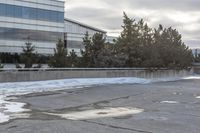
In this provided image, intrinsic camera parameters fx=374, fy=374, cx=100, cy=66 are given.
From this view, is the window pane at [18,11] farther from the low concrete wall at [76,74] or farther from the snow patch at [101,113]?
the snow patch at [101,113]

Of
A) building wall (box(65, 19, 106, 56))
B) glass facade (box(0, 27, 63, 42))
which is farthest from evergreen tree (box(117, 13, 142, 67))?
building wall (box(65, 19, 106, 56))

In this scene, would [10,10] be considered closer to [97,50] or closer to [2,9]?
[2,9]

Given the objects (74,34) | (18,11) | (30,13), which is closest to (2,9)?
(18,11)

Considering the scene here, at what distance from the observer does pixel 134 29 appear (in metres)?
45.1

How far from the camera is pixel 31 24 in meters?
70.6

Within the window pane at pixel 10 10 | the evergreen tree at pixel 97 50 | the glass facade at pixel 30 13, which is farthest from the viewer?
the window pane at pixel 10 10

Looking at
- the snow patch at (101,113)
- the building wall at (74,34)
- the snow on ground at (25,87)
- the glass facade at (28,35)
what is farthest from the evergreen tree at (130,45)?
the building wall at (74,34)

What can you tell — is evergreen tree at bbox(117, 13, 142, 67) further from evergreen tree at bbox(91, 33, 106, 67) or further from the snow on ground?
the snow on ground

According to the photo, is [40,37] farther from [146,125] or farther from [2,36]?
[146,125]

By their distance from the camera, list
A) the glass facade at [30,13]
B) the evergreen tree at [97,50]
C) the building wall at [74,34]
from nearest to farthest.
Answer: the evergreen tree at [97,50] → the glass facade at [30,13] → the building wall at [74,34]

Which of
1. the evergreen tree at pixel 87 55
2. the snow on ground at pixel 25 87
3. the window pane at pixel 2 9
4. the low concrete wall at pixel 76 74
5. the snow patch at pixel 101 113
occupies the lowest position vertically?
the snow patch at pixel 101 113

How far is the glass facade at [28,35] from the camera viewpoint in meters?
66.9

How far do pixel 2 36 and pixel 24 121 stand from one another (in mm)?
57517

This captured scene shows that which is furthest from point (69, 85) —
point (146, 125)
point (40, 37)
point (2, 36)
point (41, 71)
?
point (40, 37)
